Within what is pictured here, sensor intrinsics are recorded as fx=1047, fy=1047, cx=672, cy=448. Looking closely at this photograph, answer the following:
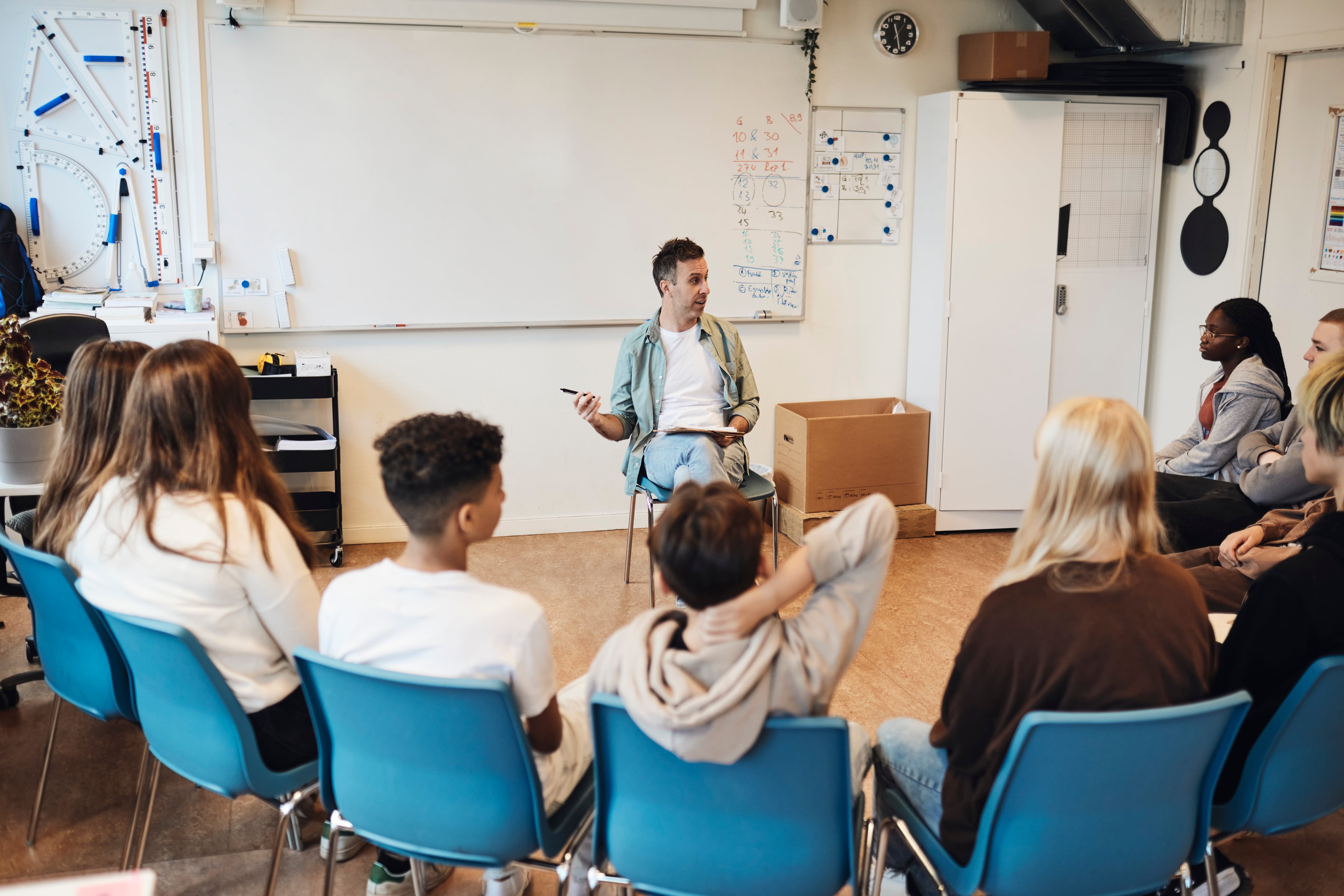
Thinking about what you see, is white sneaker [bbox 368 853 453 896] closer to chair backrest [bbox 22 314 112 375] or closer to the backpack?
chair backrest [bbox 22 314 112 375]

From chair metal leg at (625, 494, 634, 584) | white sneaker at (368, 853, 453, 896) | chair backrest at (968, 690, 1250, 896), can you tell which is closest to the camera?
chair backrest at (968, 690, 1250, 896)

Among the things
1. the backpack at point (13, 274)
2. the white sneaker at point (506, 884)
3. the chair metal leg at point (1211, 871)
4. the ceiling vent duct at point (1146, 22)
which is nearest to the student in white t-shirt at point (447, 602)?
the white sneaker at point (506, 884)

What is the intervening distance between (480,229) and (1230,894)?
3420 millimetres

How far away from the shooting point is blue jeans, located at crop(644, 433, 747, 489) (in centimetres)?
352

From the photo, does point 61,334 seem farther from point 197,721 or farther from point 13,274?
point 197,721

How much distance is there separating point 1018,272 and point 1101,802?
134 inches

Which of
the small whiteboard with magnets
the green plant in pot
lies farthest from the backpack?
the small whiteboard with magnets

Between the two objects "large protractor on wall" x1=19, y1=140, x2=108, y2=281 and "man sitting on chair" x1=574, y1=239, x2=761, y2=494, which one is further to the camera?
"large protractor on wall" x1=19, y1=140, x2=108, y2=281

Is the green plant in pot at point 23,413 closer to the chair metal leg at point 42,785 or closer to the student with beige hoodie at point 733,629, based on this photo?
the chair metal leg at point 42,785

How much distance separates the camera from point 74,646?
2021mm

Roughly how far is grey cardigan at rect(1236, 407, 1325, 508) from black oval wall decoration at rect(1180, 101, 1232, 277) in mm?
1610

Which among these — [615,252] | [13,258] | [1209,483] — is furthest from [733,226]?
[13,258]

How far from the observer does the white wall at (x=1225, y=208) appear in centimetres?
403

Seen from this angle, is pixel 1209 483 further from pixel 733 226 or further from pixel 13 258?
pixel 13 258
